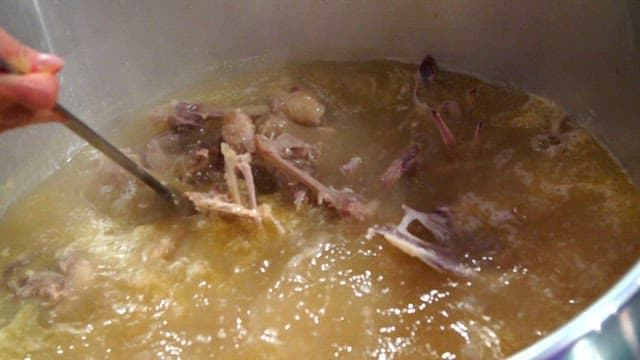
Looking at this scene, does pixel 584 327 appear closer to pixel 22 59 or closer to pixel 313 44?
pixel 22 59

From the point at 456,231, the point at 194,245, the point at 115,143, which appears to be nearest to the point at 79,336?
the point at 194,245

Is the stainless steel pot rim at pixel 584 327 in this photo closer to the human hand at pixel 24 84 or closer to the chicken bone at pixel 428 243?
the chicken bone at pixel 428 243

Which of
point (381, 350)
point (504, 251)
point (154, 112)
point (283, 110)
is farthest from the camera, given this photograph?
point (154, 112)

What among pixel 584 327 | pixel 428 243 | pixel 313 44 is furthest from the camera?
pixel 313 44

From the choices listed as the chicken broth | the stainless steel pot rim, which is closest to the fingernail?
the chicken broth

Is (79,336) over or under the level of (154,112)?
under

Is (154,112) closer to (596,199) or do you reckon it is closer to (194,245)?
(194,245)

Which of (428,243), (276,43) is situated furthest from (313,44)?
A: (428,243)
